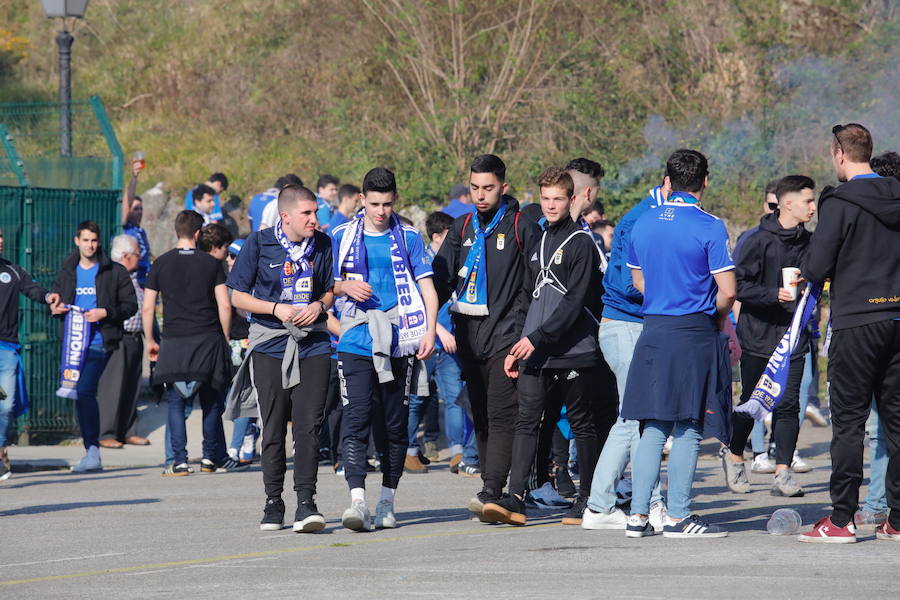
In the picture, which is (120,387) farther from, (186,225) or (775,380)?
(775,380)

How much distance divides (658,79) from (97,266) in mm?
13158

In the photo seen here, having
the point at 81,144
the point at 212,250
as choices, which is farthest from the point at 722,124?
the point at 212,250

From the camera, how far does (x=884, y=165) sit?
810 cm

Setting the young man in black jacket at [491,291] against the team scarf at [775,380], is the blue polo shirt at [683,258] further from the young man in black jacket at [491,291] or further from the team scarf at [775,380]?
the young man in black jacket at [491,291]

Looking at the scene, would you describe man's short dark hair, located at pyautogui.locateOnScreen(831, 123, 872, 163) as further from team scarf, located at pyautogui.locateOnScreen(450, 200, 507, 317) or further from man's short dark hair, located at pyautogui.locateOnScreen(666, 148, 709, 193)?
team scarf, located at pyautogui.locateOnScreen(450, 200, 507, 317)

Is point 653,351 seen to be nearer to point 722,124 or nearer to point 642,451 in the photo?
point 642,451

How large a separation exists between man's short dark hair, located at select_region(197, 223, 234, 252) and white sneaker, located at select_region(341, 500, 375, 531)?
474 centimetres

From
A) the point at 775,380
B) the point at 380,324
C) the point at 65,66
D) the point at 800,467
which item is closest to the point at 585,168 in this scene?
the point at 380,324

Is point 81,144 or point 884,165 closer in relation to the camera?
point 884,165

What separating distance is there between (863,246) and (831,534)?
1.49 m

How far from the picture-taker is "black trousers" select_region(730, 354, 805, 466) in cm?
1012

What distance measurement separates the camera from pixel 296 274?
27.3 feet

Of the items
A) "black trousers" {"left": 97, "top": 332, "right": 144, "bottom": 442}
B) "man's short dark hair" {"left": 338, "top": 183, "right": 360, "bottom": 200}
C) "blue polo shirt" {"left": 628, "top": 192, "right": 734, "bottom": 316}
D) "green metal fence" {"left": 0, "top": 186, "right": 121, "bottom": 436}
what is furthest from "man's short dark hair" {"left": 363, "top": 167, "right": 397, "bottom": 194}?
"green metal fence" {"left": 0, "top": 186, "right": 121, "bottom": 436}

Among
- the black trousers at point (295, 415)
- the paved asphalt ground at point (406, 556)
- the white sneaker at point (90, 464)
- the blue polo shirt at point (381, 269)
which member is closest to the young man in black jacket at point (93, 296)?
the white sneaker at point (90, 464)
